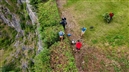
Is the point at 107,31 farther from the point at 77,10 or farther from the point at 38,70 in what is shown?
the point at 38,70

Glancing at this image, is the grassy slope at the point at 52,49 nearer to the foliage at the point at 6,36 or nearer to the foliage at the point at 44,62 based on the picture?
the foliage at the point at 44,62

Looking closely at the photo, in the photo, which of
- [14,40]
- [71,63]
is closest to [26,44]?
[14,40]

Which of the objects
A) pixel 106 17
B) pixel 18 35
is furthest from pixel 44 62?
pixel 18 35

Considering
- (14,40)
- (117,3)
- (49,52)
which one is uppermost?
(117,3)

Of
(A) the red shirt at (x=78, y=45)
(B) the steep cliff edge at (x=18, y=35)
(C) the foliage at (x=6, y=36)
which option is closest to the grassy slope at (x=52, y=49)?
(A) the red shirt at (x=78, y=45)

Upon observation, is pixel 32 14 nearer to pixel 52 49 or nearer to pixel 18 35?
pixel 52 49

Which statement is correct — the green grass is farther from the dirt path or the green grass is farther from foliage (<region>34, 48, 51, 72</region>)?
foliage (<region>34, 48, 51, 72</region>)
